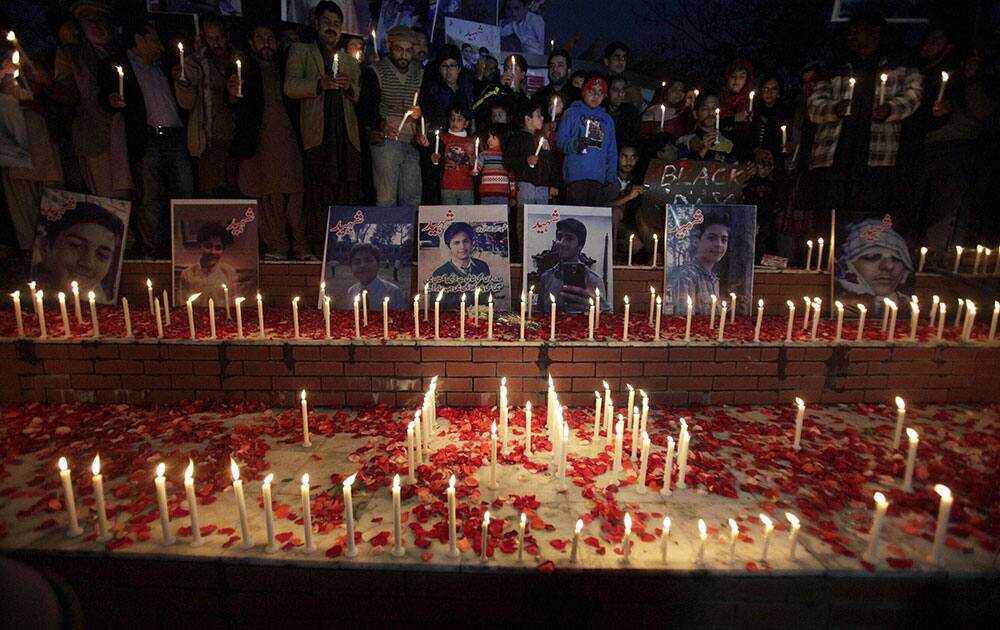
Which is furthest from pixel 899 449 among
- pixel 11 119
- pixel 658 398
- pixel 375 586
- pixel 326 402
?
pixel 11 119

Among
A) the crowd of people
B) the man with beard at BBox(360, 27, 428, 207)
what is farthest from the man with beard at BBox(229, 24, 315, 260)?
the man with beard at BBox(360, 27, 428, 207)

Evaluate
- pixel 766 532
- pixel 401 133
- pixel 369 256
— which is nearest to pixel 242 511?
pixel 766 532

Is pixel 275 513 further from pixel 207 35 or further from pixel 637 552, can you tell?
pixel 207 35

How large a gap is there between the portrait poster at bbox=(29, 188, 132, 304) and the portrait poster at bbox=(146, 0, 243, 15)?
A: 2.96 meters

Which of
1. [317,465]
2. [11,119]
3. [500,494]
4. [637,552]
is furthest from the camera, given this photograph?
[11,119]

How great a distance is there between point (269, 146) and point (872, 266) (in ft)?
22.0

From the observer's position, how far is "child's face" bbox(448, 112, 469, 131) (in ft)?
19.1

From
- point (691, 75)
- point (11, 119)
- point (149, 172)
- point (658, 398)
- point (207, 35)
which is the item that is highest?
point (691, 75)

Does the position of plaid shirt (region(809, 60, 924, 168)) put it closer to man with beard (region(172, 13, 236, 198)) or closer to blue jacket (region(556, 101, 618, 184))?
blue jacket (region(556, 101, 618, 184))

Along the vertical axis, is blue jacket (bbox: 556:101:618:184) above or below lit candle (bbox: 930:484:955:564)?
above

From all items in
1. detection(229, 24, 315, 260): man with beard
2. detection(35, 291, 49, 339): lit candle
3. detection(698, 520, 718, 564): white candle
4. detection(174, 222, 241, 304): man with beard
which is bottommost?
detection(698, 520, 718, 564): white candle

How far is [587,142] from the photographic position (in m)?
5.74

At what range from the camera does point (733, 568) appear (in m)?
2.24

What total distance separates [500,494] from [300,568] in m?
1.13
